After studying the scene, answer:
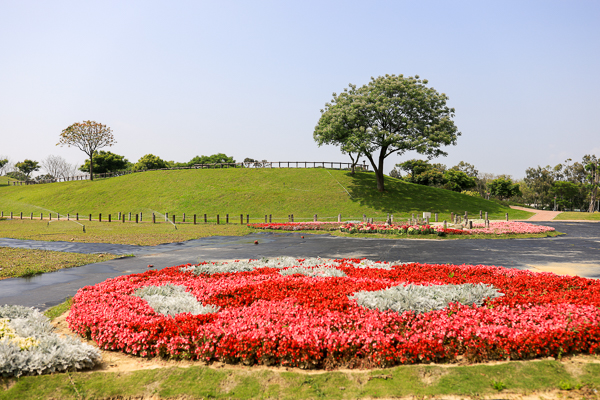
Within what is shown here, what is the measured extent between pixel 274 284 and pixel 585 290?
6.16 metres

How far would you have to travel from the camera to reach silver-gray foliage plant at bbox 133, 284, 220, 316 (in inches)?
254

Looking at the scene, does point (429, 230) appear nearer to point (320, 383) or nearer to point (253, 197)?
point (320, 383)

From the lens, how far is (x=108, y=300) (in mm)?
7047

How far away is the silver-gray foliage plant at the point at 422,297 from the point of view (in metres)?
6.16

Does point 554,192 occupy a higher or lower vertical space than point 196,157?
lower

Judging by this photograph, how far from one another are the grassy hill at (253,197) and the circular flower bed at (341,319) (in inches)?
1416

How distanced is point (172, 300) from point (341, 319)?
3.22 metres

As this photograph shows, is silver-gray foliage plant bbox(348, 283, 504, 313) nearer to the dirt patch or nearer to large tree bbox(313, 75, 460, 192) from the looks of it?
the dirt patch

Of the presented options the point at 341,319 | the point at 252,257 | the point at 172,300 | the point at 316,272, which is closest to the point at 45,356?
the point at 172,300

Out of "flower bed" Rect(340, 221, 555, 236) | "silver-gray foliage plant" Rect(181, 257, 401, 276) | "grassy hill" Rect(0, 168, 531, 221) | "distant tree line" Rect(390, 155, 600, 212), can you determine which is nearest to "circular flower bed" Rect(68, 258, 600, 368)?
"silver-gray foliage plant" Rect(181, 257, 401, 276)

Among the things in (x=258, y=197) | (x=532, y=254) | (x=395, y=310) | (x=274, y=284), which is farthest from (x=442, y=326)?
(x=258, y=197)

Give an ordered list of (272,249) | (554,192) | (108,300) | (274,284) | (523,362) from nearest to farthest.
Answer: (523,362) → (108,300) → (274,284) → (272,249) → (554,192)

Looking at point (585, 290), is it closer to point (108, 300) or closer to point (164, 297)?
point (164, 297)

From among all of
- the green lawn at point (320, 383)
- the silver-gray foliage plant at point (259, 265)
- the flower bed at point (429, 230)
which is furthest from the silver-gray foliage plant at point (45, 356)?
the flower bed at point (429, 230)
